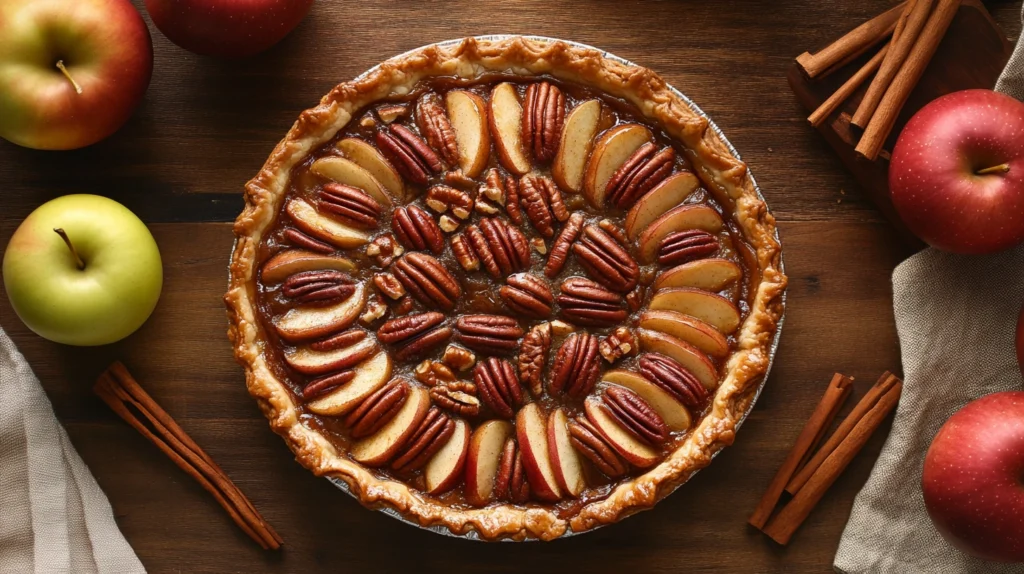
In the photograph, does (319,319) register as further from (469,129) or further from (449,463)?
(469,129)

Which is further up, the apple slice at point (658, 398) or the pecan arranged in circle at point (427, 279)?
the pecan arranged in circle at point (427, 279)

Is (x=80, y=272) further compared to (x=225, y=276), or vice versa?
(x=225, y=276)

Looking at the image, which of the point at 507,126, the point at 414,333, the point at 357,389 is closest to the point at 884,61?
the point at 507,126

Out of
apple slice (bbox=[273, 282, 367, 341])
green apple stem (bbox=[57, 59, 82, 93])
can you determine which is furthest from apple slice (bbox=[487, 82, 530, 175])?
green apple stem (bbox=[57, 59, 82, 93])

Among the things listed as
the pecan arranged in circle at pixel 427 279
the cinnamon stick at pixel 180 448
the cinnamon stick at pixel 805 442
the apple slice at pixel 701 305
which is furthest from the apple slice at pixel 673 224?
the cinnamon stick at pixel 180 448

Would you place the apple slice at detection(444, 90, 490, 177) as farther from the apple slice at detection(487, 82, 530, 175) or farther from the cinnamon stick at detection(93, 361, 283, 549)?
the cinnamon stick at detection(93, 361, 283, 549)

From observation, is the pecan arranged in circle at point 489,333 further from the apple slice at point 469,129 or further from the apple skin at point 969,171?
the apple skin at point 969,171
